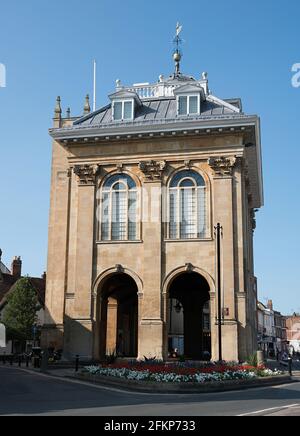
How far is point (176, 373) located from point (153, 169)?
1586 centimetres

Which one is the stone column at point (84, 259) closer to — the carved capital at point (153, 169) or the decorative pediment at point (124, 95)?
the carved capital at point (153, 169)

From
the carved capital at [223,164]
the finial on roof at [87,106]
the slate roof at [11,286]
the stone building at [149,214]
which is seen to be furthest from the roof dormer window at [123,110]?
the slate roof at [11,286]

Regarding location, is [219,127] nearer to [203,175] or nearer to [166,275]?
[203,175]

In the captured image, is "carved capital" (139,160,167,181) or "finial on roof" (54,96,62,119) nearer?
"carved capital" (139,160,167,181)

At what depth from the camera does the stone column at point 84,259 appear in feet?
124

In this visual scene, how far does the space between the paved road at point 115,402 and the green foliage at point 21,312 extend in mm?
35849

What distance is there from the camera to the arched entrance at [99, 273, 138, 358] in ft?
133

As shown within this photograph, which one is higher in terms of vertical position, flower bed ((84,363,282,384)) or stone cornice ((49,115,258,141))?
stone cornice ((49,115,258,141))

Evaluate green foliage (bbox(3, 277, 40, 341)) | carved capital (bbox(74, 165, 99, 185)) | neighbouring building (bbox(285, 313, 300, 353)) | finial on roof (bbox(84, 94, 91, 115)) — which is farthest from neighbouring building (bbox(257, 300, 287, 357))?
carved capital (bbox(74, 165, 99, 185))

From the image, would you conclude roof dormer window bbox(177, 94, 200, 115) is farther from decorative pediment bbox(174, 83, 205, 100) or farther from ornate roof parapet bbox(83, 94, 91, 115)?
ornate roof parapet bbox(83, 94, 91, 115)

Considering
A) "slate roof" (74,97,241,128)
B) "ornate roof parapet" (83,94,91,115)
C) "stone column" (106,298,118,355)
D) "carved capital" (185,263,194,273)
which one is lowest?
"stone column" (106,298,118,355)

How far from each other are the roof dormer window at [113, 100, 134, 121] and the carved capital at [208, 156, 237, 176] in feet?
21.5

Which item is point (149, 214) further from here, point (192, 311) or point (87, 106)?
point (87, 106)

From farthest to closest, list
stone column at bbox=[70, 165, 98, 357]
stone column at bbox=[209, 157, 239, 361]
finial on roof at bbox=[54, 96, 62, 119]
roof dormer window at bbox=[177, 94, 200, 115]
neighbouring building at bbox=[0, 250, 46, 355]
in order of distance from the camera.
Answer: neighbouring building at bbox=[0, 250, 46, 355], finial on roof at bbox=[54, 96, 62, 119], roof dormer window at bbox=[177, 94, 200, 115], stone column at bbox=[70, 165, 98, 357], stone column at bbox=[209, 157, 239, 361]
